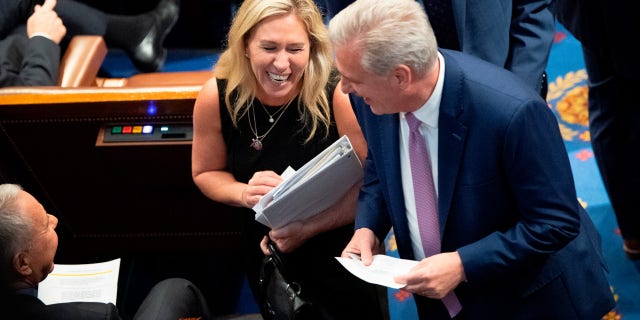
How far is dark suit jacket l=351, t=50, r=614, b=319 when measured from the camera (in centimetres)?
179

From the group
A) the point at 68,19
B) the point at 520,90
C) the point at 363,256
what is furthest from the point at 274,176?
the point at 68,19

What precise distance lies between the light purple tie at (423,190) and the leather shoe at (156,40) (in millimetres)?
3101

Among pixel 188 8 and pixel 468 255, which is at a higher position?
pixel 468 255

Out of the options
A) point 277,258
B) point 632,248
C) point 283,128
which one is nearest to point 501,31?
point 283,128

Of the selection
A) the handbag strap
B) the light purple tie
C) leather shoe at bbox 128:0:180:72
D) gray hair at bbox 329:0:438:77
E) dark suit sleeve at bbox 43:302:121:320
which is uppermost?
gray hair at bbox 329:0:438:77

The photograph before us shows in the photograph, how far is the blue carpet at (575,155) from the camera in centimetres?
318

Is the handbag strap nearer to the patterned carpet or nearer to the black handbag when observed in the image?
the black handbag

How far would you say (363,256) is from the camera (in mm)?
2121

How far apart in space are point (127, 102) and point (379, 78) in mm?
1401

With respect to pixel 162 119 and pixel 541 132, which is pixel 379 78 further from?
pixel 162 119

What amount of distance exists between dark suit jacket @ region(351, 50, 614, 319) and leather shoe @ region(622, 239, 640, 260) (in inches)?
44.1

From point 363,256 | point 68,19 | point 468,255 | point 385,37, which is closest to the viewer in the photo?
point 385,37

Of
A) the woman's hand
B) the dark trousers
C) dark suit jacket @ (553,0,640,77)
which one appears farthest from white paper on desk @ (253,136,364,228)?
the dark trousers

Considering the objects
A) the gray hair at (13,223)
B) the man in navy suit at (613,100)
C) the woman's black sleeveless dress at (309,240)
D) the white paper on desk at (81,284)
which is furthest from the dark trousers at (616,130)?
the gray hair at (13,223)
